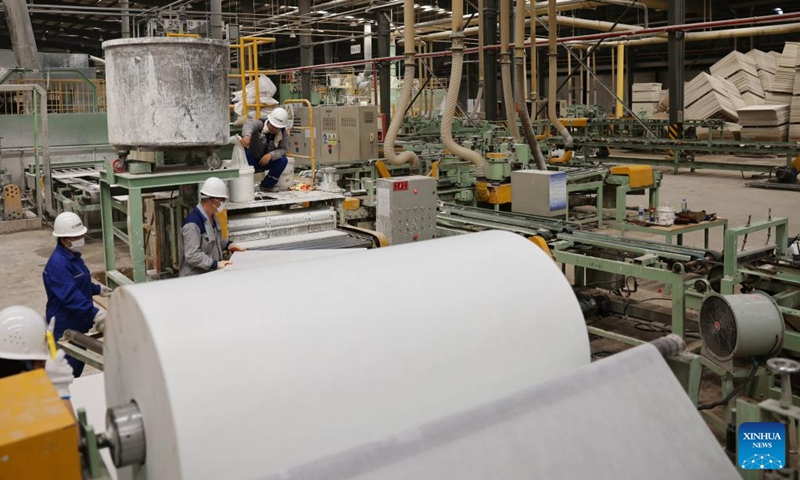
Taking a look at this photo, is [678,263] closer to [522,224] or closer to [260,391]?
[522,224]

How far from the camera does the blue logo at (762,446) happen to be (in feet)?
7.47

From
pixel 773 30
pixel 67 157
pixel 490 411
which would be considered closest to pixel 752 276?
pixel 490 411

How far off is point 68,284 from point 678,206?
30.3 feet

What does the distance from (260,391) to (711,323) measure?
2964 mm

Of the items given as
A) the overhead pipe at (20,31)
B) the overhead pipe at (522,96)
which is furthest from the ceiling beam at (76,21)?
the overhead pipe at (522,96)

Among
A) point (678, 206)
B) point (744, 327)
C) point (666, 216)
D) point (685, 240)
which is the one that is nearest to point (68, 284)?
point (744, 327)

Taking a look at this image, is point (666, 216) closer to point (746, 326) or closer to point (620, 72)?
point (746, 326)

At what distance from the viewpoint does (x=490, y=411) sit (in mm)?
1642

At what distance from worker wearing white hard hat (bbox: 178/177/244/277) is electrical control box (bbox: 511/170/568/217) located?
2299 millimetres

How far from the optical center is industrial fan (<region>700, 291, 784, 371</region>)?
3619 mm

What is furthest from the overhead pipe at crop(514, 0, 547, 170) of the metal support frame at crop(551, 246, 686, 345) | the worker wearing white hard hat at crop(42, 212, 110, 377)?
the worker wearing white hard hat at crop(42, 212, 110, 377)

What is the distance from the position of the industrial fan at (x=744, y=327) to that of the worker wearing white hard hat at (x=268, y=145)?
398 centimetres

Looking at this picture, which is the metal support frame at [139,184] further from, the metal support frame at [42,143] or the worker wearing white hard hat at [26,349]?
the metal support frame at [42,143]

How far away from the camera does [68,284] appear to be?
3.98m
